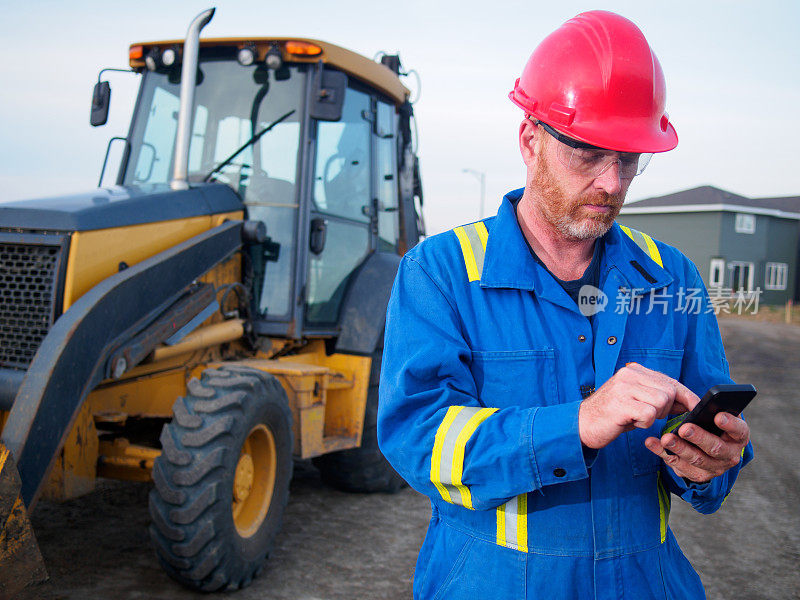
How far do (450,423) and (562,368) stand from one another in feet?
1.04

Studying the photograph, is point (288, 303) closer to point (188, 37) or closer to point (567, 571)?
point (188, 37)

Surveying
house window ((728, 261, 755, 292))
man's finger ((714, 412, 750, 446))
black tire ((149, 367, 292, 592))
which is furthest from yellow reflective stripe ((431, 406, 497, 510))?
house window ((728, 261, 755, 292))

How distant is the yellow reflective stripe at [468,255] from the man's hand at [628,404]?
1.40 feet

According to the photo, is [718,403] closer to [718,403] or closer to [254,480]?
[718,403]

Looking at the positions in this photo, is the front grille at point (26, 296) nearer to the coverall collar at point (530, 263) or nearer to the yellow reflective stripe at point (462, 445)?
the coverall collar at point (530, 263)

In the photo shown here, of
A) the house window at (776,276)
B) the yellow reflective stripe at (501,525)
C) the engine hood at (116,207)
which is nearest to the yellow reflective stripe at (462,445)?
the yellow reflective stripe at (501,525)

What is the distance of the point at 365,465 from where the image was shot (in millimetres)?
5453

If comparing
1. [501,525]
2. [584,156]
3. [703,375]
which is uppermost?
[584,156]

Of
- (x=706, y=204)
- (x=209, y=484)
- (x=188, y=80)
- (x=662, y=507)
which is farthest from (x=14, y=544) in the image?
(x=706, y=204)

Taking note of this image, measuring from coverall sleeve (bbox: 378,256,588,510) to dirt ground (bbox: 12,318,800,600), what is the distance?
72.2 inches

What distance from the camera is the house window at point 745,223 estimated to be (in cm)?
3188

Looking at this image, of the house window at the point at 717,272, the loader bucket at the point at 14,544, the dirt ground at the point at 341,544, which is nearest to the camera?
the loader bucket at the point at 14,544

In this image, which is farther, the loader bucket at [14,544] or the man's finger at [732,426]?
the loader bucket at [14,544]

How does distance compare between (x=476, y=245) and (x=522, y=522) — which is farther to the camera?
(x=476, y=245)
